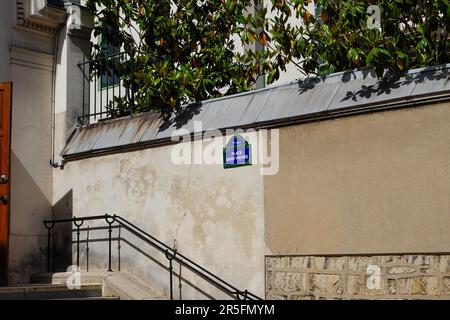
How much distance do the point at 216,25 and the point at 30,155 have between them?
11.1 feet

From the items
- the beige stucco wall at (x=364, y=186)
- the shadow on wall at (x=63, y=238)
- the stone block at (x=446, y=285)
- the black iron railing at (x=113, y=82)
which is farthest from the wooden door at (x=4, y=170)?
the stone block at (x=446, y=285)

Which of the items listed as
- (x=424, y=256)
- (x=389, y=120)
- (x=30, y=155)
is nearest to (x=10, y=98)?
(x=30, y=155)

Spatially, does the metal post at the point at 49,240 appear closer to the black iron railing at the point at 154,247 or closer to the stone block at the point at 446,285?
the black iron railing at the point at 154,247

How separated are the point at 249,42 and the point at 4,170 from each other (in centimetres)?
389

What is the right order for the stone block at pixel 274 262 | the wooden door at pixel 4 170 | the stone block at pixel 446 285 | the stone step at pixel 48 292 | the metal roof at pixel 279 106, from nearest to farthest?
the stone block at pixel 446 285, the metal roof at pixel 279 106, the stone block at pixel 274 262, the stone step at pixel 48 292, the wooden door at pixel 4 170

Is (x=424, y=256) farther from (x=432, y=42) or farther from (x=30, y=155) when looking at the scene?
(x=30, y=155)

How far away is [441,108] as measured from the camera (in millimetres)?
7676

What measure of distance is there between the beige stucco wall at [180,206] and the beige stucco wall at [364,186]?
35 cm

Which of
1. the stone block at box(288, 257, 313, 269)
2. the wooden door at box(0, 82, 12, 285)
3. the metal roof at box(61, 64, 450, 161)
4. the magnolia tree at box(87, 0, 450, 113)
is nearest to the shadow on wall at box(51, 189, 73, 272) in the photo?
the metal roof at box(61, 64, 450, 161)

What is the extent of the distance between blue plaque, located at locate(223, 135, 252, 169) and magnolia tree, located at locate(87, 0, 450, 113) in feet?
4.52

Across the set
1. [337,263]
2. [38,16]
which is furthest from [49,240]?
[337,263]

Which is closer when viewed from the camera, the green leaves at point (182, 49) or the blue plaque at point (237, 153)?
the blue plaque at point (237, 153)

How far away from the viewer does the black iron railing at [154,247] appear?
910 centimetres

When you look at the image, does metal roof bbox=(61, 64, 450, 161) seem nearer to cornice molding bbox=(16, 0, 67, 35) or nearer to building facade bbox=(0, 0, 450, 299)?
building facade bbox=(0, 0, 450, 299)
